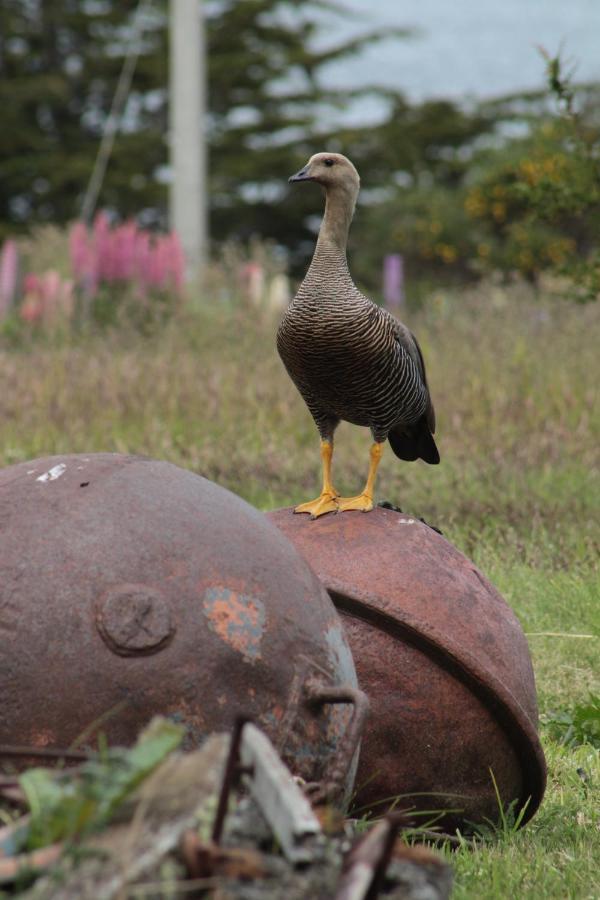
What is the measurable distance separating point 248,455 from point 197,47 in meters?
9.67

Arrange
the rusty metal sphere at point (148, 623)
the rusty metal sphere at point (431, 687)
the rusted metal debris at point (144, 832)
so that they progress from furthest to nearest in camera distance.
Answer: the rusty metal sphere at point (431, 687), the rusty metal sphere at point (148, 623), the rusted metal debris at point (144, 832)

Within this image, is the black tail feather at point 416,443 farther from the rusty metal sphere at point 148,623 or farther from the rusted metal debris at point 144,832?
the rusted metal debris at point 144,832

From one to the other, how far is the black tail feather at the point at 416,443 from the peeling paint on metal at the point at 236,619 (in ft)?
5.72

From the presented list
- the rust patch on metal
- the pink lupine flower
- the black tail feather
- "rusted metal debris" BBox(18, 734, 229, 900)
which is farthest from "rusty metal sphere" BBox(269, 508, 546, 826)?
the pink lupine flower

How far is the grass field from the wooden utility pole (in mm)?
4014

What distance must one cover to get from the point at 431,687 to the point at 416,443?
3.94ft

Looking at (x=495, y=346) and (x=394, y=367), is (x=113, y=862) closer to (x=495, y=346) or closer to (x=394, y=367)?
(x=394, y=367)

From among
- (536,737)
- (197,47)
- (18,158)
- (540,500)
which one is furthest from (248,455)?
(18,158)

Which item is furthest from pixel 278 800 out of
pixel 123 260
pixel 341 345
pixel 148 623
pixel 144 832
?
pixel 123 260

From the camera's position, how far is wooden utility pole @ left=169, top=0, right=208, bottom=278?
16188mm

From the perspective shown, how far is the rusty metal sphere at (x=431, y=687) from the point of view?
140 inches

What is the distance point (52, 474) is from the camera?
303 centimetres

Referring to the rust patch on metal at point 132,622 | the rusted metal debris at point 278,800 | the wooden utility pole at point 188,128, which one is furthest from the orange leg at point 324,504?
the wooden utility pole at point 188,128

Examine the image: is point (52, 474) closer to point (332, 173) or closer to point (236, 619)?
point (236, 619)
